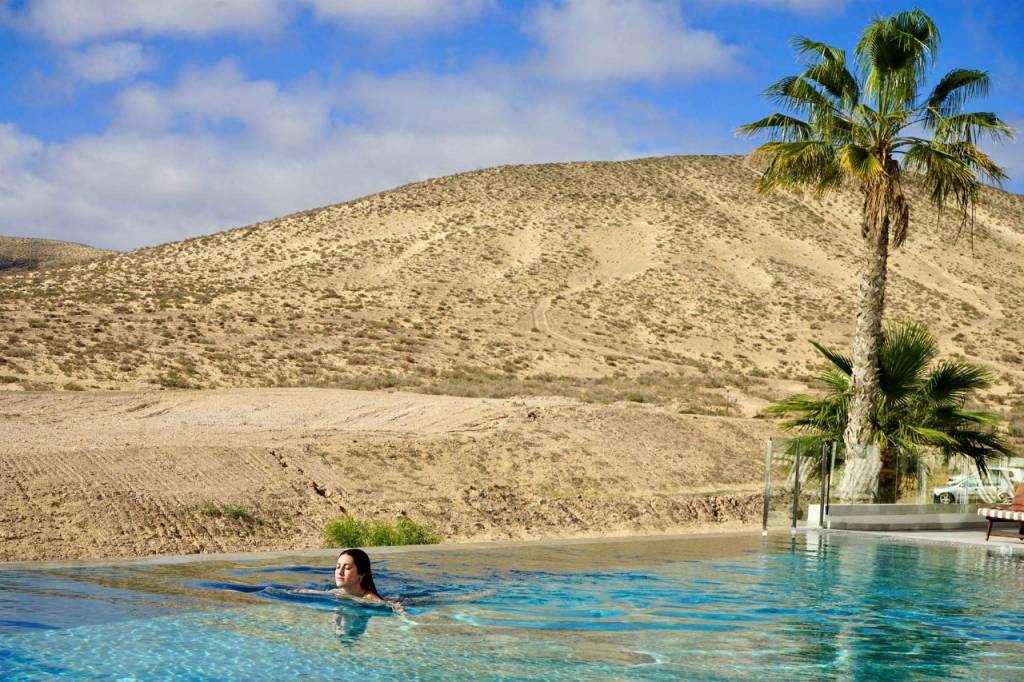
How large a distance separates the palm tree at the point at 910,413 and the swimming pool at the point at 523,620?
4.85 metres

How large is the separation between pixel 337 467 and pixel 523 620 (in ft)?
39.0

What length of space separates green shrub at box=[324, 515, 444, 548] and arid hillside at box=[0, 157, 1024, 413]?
20.2 meters

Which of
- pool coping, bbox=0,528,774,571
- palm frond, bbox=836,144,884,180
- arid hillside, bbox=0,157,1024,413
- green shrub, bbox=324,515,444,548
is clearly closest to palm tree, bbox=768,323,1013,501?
pool coping, bbox=0,528,774,571

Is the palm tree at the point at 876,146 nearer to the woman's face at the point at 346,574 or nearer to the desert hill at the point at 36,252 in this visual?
the woman's face at the point at 346,574

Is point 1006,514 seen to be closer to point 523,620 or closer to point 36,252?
point 523,620

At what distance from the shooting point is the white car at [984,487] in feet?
62.0

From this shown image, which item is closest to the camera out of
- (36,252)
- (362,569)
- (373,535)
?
(362,569)

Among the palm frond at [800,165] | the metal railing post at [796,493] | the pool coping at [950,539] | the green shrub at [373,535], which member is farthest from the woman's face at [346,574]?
the palm frond at [800,165]

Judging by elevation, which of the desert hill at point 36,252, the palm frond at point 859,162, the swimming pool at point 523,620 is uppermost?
the desert hill at point 36,252

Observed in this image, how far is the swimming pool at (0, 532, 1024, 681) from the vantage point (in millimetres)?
7832

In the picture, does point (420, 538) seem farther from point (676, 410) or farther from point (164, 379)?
point (164, 379)

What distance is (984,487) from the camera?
19.2m

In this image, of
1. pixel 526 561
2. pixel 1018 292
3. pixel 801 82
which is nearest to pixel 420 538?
pixel 526 561

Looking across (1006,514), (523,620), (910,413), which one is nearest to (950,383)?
(910,413)
